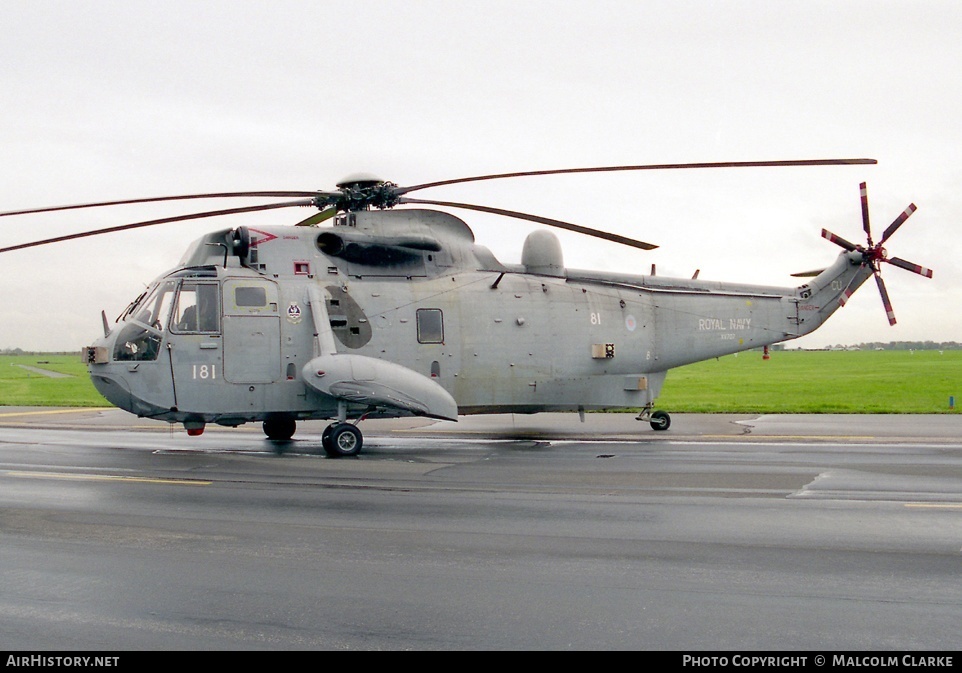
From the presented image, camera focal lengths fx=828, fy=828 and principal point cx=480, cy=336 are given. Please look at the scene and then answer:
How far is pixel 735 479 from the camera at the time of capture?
1127cm

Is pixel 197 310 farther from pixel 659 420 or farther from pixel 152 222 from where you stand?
pixel 659 420

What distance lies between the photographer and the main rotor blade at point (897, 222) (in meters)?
18.5

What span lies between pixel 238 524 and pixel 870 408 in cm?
2206

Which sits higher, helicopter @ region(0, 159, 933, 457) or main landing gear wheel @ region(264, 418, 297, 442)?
helicopter @ region(0, 159, 933, 457)

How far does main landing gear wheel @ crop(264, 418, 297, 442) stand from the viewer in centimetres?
1775

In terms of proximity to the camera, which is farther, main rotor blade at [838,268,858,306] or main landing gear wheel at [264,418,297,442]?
main rotor blade at [838,268,858,306]

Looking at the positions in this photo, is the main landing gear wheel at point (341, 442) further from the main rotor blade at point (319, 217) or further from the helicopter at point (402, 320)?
the main rotor blade at point (319, 217)

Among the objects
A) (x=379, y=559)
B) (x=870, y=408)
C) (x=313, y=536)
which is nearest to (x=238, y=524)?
(x=313, y=536)

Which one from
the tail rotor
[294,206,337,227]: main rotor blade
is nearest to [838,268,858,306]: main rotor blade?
the tail rotor

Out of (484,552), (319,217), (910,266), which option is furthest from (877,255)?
(484,552)

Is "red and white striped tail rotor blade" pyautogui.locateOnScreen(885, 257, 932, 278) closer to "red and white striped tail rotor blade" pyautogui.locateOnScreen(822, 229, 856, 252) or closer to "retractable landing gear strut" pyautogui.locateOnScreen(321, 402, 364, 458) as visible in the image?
"red and white striped tail rotor blade" pyautogui.locateOnScreen(822, 229, 856, 252)

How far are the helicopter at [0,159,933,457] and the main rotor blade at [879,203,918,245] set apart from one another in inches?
2.0

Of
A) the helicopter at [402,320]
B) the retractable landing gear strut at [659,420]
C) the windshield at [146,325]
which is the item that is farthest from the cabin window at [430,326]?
the retractable landing gear strut at [659,420]

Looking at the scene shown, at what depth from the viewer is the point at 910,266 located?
62.7 ft
